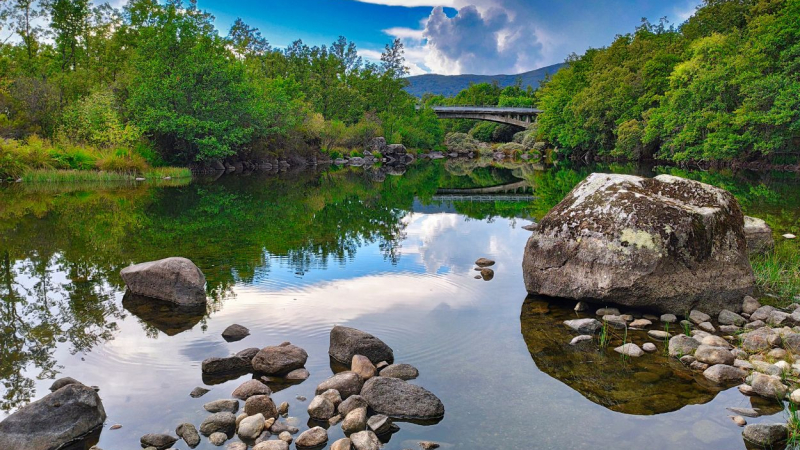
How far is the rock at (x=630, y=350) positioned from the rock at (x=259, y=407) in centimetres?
471

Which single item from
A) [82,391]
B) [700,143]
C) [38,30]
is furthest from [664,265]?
[38,30]

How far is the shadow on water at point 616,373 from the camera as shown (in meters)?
6.14

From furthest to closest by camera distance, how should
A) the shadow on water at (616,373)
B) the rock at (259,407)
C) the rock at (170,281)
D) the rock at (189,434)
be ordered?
the rock at (170,281) < the shadow on water at (616,373) < the rock at (259,407) < the rock at (189,434)

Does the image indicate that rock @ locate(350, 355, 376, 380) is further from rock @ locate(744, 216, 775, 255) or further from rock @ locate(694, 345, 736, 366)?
rock @ locate(744, 216, 775, 255)

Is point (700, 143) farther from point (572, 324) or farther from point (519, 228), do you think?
point (572, 324)

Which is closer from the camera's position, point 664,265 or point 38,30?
point 664,265

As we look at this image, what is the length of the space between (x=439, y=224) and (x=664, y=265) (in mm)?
11730

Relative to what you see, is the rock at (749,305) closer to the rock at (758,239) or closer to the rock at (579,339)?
the rock at (579,339)

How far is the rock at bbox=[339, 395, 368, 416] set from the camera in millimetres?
5746

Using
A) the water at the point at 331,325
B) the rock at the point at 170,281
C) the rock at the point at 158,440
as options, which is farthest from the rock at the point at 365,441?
the rock at the point at 170,281

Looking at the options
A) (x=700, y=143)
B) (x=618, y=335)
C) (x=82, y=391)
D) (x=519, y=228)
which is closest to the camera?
(x=82, y=391)

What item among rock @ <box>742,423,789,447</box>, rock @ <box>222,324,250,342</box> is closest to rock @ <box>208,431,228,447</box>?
rock @ <box>222,324,250,342</box>

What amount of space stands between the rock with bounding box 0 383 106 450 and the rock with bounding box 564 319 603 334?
648 cm

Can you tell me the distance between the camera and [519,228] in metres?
18.8
